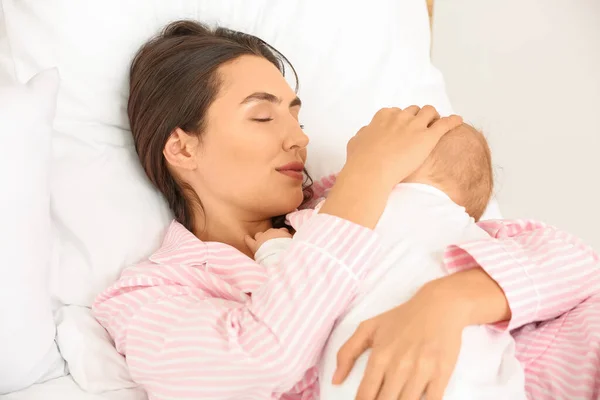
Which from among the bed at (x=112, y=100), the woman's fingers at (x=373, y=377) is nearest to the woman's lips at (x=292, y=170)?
the bed at (x=112, y=100)

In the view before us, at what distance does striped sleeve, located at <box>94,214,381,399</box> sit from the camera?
0.88 meters

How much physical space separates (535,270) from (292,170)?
0.47m

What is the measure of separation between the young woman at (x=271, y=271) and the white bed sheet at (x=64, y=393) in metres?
0.07

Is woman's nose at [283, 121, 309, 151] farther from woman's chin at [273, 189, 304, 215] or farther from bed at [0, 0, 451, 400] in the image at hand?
bed at [0, 0, 451, 400]

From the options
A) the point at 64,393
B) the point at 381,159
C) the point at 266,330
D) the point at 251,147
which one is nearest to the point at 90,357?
the point at 64,393

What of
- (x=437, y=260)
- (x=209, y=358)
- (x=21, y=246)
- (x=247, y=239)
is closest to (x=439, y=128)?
(x=437, y=260)

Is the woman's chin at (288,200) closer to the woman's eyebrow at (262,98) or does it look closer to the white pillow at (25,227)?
the woman's eyebrow at (262,98)

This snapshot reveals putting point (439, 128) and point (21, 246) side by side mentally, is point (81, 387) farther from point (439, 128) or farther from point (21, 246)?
point (439, 128)

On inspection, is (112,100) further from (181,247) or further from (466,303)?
(466,303)

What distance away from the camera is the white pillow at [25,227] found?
3.08ft

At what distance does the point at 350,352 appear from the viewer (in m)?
0.85

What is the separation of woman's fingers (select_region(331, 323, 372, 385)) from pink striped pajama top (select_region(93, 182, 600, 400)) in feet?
0.15

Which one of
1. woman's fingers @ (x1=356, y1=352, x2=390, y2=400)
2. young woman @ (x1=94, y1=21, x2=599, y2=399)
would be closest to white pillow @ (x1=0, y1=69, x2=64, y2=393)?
young woman @ (x1=94, y1=21, x2=599, y2=399)

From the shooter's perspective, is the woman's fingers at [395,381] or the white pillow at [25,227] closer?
the woman's fingers at [395,381]
